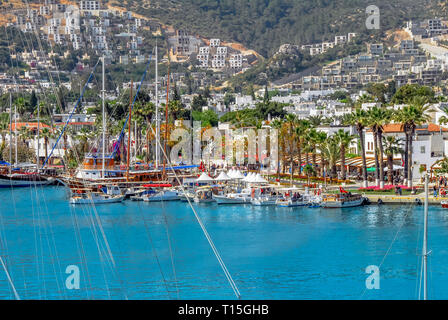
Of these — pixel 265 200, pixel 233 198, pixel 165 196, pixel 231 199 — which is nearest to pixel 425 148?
pixel 265 200

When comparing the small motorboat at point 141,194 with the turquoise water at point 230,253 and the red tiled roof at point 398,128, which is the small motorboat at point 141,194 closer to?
the turquoise water at point 230,253

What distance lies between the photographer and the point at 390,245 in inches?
1657

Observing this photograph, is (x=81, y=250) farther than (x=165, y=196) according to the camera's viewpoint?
No

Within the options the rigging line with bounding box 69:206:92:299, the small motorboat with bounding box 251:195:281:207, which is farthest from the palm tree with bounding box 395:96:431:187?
the rigging line with bounding box 69:206:92:299

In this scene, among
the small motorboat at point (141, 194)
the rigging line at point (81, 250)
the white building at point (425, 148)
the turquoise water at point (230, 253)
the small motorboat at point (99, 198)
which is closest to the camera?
the rigging line at point (81, 250)

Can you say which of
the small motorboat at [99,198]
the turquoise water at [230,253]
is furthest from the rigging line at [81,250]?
the small motorboat at [99,198]

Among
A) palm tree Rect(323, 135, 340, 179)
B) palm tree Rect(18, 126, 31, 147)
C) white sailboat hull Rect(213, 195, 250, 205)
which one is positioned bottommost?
white sailboat hull Rect(213, 195, 250, 205)

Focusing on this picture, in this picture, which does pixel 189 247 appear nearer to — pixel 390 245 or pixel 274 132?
pixel 390 245

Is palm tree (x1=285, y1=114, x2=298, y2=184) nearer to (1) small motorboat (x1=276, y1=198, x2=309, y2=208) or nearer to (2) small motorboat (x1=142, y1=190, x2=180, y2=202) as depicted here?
(2) small motorboat (x1=142, y1=190, x2=180, y2=202)

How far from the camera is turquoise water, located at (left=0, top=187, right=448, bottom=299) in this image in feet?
105

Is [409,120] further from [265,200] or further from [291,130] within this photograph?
[291,130]

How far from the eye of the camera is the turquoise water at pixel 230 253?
32125mm

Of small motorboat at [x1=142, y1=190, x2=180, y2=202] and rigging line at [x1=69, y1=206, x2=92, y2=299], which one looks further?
small motorboat at [x1=142, y1=190, x2=180, y2=202]

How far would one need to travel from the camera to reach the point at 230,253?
133 ft
